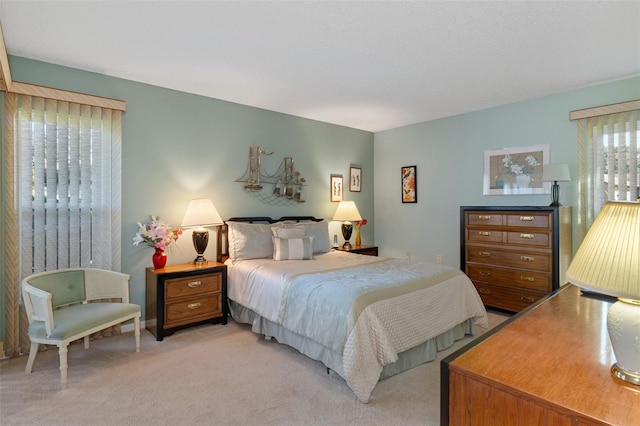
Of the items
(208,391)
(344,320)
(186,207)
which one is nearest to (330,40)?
(344,320)

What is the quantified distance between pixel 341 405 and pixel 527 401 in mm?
1462

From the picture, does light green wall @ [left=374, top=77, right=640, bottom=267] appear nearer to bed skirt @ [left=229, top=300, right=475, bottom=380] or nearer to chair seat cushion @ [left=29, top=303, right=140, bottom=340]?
bed skirt @ [left=229, top=300, right=475, bottom=380]

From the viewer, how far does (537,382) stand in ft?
3.42

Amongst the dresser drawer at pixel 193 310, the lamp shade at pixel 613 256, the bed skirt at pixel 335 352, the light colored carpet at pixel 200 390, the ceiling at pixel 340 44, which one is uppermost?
the ceiling at pixel 340 44

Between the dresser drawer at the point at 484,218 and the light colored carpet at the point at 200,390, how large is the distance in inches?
66.9

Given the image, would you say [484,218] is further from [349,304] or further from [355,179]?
[349,304]

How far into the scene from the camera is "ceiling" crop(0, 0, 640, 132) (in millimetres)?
2238

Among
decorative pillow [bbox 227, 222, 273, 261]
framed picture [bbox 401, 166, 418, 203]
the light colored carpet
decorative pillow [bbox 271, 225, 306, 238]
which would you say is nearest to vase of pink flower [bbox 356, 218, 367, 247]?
framed picture [bbox 401, 166, 418, 203]

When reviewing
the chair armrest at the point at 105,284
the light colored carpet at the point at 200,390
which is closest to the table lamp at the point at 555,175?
the light colored carpet at the point at 200,390

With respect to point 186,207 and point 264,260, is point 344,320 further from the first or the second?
point 186,207

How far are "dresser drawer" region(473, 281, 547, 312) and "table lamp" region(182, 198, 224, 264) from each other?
320cm

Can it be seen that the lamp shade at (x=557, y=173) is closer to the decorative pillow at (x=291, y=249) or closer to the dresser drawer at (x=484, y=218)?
the dresser drawer at (x=484, y=218)

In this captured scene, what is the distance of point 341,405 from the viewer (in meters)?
2.19

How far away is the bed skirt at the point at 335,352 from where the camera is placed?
8.25 feet
